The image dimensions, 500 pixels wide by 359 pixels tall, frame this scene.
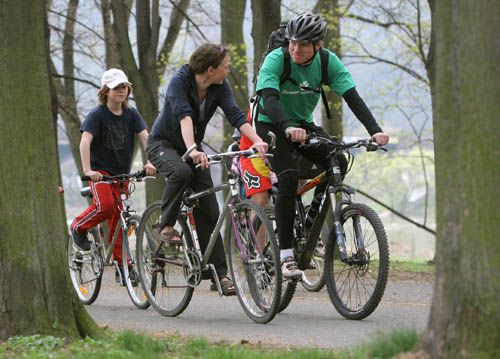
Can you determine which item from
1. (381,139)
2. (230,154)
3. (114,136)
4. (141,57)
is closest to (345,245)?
(381,139)

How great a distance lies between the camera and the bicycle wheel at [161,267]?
9125mm

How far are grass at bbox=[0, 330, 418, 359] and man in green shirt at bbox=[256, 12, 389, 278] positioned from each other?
180 cm

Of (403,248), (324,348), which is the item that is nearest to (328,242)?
(324,348)

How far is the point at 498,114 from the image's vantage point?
17.2 feet

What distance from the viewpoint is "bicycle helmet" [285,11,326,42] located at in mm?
8266

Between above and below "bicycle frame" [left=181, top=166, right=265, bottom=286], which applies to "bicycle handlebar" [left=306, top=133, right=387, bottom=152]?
above

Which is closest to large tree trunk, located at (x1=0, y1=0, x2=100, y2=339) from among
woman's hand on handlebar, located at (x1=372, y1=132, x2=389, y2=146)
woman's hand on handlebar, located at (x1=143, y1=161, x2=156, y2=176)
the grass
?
the grass

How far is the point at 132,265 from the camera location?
10.3 m

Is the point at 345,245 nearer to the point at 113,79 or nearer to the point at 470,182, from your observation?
the point at 470,182

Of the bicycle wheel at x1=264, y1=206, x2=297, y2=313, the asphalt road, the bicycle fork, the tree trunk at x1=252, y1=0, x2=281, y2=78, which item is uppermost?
the tree trunk at x1=252, y1=0, x2=281, y2=78

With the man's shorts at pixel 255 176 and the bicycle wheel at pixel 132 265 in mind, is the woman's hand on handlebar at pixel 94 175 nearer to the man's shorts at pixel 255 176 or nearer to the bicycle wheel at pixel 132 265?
the bicycle wheel at pixel 132 265

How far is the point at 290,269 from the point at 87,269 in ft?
10.5

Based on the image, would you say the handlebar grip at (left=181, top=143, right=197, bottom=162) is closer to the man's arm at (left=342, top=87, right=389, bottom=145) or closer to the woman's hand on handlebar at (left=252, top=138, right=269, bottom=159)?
the woman's hand on handlebar at (left=252, top=138, right=269, bottom=159)

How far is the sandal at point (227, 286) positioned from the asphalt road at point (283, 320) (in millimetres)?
217
